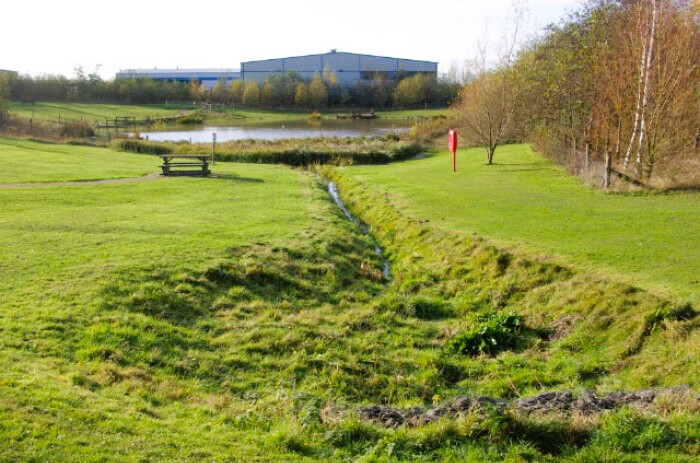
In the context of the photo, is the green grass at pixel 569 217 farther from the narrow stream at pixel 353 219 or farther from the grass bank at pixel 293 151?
the grass bank at pixel 293 151

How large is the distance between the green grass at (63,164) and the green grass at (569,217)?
12.0 m

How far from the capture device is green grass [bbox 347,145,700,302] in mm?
12141

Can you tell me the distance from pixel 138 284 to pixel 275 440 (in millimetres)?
6611

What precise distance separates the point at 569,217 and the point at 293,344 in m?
10.4

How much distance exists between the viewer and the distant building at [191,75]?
13375 cm

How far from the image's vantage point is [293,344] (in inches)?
417

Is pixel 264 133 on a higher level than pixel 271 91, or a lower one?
lower

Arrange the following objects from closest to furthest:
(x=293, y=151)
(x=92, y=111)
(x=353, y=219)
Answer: (x=353, y=219) < (x=293, y=151) < (x=92, y=111)

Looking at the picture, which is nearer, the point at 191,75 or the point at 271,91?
the point at 271,91

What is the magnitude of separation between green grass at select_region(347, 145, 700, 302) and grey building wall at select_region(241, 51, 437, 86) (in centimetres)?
9045

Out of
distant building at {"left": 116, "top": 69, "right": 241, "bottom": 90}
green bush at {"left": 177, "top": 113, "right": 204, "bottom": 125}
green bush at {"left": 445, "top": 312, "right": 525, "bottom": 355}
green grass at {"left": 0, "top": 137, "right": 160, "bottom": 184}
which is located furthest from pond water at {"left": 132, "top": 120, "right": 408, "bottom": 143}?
distant building at {"left": 116, "top": 69, "right": 241, "bottom": 90}

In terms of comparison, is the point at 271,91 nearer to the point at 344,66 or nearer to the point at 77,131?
the point at 344,66

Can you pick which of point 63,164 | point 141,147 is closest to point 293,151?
point 141,147

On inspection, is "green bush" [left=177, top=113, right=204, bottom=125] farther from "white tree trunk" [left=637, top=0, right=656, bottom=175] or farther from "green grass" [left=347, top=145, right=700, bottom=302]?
"white tree trunk" [left=637, top=0, right=656, bottom=175]
